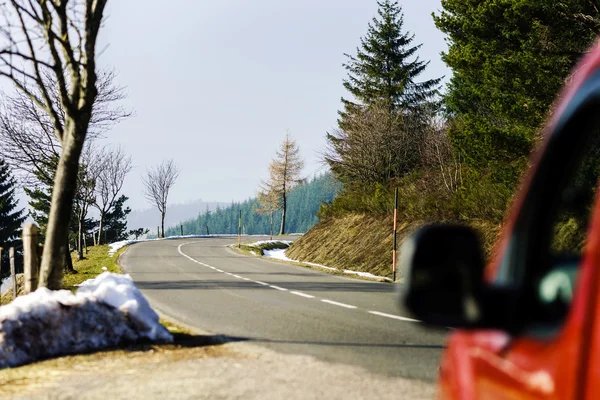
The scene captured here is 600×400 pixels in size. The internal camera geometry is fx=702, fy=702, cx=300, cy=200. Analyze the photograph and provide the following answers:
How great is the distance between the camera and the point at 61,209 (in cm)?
979

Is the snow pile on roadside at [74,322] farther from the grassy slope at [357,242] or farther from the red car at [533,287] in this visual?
the grassy slope at [357,242]

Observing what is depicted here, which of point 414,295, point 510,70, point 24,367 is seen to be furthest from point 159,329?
point 510,70

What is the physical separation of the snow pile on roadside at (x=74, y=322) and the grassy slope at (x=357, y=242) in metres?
12.6

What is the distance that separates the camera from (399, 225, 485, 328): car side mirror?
136cm

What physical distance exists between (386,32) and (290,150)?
3480 cm

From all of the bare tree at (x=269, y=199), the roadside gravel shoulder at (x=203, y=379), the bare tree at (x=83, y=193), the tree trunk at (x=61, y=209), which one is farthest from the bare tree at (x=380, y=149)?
the bare tree at (x=269, y=199)

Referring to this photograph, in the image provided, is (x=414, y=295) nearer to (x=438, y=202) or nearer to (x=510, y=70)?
(x=510, y=70)

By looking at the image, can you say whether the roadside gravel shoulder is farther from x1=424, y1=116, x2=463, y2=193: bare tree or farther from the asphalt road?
x1=424, y1=116, x2=463, y2=193: bare tree

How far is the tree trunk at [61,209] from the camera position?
31.8ft

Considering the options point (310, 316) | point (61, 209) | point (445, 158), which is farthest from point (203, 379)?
point (445, 158)

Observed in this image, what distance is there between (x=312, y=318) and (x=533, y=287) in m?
9.36

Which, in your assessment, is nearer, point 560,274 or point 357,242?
point 560,274

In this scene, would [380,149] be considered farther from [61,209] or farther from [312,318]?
[61,209]

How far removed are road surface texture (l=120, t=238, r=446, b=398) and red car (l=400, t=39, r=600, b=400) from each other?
4200 mm
